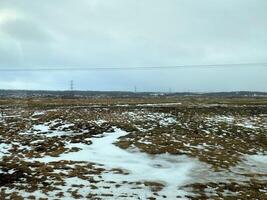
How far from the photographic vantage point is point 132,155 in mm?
27828

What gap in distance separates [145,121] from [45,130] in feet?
30.4

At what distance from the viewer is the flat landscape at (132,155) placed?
20.2 meters

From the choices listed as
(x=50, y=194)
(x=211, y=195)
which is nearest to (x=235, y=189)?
(x=211, y=195)

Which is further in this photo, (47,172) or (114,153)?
(114,153)

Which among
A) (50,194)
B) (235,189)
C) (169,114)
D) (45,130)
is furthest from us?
(169,114)

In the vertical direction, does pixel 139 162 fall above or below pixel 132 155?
below

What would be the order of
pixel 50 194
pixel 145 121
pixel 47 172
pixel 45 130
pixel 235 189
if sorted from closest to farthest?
pixel 50 194
pixel 235 189
pixel 47 172
pixel 45 130
pixel 145 121

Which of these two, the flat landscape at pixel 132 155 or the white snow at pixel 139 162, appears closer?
the flat landscape at pixel 132 155

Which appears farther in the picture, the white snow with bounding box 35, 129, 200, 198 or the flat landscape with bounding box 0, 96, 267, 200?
the white snow with bounding box 35, 129, 200, 198

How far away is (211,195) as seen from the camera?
65.0ft

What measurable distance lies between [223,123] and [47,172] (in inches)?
845

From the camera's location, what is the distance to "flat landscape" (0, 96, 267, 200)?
20234 millimetres

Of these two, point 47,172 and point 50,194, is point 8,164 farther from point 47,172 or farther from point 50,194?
point 50,194

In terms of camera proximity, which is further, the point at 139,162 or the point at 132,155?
the point at 132,155
